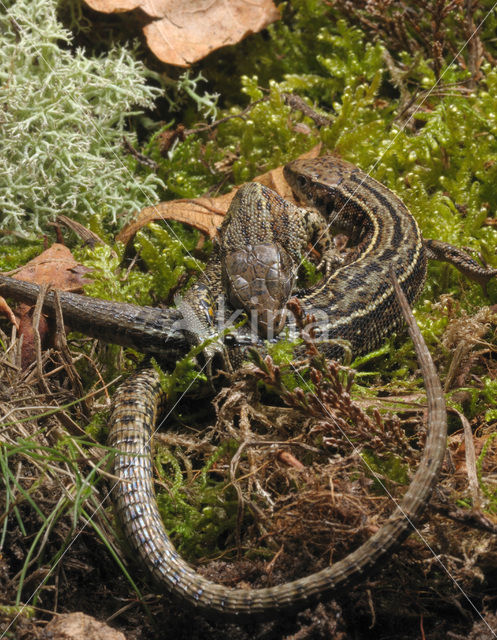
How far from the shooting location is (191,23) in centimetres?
452

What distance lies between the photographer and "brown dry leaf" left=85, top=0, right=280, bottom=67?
14.4 ft

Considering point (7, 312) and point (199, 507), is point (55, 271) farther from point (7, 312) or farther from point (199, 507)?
point (199, 507)

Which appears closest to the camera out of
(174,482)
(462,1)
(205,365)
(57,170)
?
(174,482)

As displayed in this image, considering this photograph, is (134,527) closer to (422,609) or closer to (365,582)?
(365,582)

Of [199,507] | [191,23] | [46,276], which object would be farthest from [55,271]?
[191,23]

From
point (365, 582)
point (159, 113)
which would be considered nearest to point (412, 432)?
point (365, 582)

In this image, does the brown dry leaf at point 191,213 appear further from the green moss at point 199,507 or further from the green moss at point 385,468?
the green moss at point 385,468

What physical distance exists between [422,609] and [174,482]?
1120 mm

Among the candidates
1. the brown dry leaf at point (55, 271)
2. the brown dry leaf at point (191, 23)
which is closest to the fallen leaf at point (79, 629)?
the brown dry leaf at point (55, 271)

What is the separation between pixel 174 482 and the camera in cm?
274

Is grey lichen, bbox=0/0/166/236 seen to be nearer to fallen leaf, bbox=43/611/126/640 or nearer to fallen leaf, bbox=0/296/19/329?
fallen leaf, bbox=0/296/19/329

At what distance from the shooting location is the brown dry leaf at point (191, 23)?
4402mm

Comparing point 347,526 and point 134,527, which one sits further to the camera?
point 134,527

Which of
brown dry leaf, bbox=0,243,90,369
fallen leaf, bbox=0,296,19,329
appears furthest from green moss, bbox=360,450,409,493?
fallen leaf, bbox=0,296,19,329
